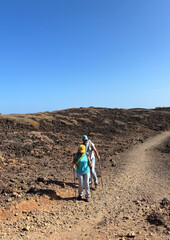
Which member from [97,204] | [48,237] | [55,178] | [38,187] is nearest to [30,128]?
[55,178]

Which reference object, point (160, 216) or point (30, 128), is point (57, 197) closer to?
point (160, 216)

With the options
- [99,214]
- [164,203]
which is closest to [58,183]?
[99,214]

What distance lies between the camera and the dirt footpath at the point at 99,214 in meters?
5.28

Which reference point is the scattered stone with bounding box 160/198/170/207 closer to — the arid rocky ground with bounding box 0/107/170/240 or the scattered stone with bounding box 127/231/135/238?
the arid rocky ground with bounding box 0/107/170/240

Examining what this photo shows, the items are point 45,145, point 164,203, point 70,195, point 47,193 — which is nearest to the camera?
point 164,203

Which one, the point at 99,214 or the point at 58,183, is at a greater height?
the point at 58,183

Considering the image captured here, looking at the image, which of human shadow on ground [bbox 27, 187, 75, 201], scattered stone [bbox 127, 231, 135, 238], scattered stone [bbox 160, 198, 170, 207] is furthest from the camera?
human shadow on ground [bbox 27, 187, 75, 201]

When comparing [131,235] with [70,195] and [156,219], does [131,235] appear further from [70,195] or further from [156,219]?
[70,195]

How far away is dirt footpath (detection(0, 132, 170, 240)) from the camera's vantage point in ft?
17.3

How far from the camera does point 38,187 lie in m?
7.77

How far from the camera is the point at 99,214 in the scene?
6516 millimetres

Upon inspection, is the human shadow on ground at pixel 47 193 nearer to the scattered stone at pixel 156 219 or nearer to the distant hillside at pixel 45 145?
the distant hillside at pixel 45 145

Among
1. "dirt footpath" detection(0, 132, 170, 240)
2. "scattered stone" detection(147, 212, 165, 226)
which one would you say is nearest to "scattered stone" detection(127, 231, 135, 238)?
"dirt footpath" detection(0, 132, 170, 240)

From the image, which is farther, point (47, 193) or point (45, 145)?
point (45, 145)
